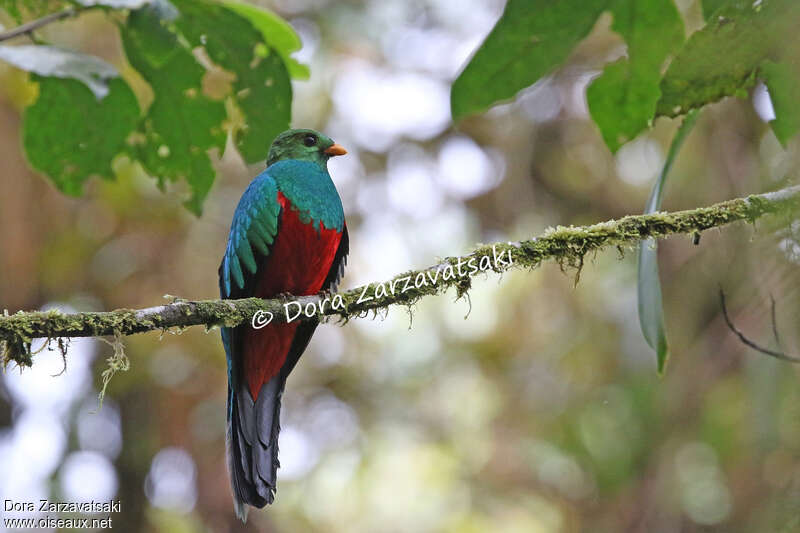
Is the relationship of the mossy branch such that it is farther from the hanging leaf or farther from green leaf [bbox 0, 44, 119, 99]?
green leaf [bbox 0, 44, 119, 99]

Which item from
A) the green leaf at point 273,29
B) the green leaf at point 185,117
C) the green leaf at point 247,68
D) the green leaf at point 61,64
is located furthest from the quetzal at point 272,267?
the green leaf at point 61,64

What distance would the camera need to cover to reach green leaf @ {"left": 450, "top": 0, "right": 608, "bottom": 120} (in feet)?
6.19

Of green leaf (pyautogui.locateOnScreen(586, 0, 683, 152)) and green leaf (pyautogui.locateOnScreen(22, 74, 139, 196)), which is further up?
green leaf (pyautogui.locateOnScreen(22, 74, 139, 196))

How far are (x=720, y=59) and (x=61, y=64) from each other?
5.72ft

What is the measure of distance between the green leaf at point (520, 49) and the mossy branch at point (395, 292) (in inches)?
14.8

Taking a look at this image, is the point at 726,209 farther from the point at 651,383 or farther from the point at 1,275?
the point at 1,275

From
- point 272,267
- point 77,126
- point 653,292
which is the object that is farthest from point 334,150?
point 653,292

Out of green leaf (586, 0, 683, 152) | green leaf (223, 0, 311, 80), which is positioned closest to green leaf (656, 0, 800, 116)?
green leaf (586, 0, 683, 152)

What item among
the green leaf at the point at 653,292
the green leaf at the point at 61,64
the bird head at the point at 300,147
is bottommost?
the green leaf at the point at 653,292

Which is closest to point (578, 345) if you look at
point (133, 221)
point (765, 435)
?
point (765, 435)

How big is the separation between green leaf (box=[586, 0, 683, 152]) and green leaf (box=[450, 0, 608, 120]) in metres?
0.15

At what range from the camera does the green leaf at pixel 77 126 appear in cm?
253

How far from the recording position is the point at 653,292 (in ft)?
6.24

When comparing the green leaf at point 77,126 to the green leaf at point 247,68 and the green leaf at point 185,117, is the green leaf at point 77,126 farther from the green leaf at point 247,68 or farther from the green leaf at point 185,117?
the green leaf at point 247,68
